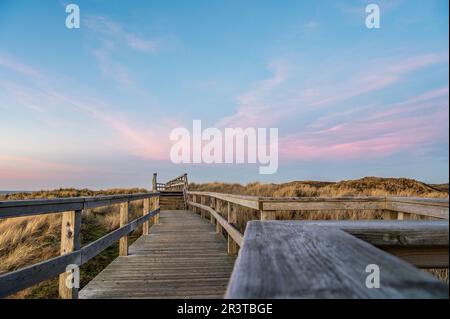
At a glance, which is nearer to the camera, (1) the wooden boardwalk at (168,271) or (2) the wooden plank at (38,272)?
(2) the wooden plank at (38,272)

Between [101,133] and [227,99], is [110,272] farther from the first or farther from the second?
[101,133]

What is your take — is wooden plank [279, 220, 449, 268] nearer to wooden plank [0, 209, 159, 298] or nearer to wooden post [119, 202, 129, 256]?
wooden plank [0, 209, 159, 298]

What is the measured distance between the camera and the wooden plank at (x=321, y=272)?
Answer: 0.57m

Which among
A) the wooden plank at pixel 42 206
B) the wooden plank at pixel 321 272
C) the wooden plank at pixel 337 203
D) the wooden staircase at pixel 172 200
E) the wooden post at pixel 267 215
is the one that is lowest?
the wooden staircase at pixel 172 200

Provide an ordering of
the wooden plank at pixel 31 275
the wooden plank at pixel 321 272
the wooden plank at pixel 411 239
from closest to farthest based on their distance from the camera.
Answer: the wooden plank at pixel 321 272 → the wooden plank at pixel 411 239 → the wooden plank at pixel 31 275

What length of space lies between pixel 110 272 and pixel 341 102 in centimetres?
490

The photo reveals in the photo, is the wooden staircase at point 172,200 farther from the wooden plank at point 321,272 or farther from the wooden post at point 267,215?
the wooden plank at point 321,272

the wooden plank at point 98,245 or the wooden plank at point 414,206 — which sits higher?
the wooden plank at point 414,206

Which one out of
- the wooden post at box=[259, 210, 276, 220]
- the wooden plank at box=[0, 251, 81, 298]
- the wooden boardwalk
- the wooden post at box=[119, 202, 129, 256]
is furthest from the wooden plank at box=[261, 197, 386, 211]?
the wooden post at box=[119, 202, 129, 256]

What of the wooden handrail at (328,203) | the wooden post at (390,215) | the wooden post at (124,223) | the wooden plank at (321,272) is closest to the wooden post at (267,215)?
the wooden handrail at (328,203)

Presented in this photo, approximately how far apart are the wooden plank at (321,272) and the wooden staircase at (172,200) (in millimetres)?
18704

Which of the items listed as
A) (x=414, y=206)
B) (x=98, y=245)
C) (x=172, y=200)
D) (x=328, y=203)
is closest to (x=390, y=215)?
(x=328, y=203)

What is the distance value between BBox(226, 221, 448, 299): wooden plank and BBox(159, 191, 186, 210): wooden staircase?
1870cm

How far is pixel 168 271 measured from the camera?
4.32 m
